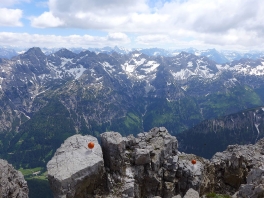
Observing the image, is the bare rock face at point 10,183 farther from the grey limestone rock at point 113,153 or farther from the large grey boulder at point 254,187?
the large grey boulder at point 254,187

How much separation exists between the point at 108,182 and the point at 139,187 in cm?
928

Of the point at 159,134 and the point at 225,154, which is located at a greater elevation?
the point at 159,134

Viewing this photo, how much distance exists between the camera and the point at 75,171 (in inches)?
1110

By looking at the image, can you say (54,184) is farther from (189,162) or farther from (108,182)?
(189,162)

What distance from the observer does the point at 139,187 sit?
129 ft

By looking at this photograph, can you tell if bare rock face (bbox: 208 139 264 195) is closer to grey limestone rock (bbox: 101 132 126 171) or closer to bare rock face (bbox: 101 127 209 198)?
bare rock face (bbox: 101 127 209 198)

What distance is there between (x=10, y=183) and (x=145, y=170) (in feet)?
71.0

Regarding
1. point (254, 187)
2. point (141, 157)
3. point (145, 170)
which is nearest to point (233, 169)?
point (145, 170)

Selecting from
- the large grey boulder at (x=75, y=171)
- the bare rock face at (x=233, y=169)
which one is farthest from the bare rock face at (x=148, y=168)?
the bare rock face at (x=233, y=169)

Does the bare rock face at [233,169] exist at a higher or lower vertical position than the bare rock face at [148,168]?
lower

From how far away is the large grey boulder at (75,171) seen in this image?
27188 mm

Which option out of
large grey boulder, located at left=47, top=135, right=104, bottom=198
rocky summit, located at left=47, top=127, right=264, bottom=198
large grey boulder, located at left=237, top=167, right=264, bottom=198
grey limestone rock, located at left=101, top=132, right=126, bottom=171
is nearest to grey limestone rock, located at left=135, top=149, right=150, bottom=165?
rocky summit, located at left=47, top=127, right=264, bottom=198

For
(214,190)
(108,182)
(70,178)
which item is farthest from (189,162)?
(70,178)

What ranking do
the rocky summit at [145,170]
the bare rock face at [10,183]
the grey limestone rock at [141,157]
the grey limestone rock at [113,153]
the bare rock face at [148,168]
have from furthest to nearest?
the grey limestone rock at [141,157], the grey limestone rock at [113,153], the bare rock face at [148,168], the rocky summit at [145,170], the bare rock face at [10,183]
